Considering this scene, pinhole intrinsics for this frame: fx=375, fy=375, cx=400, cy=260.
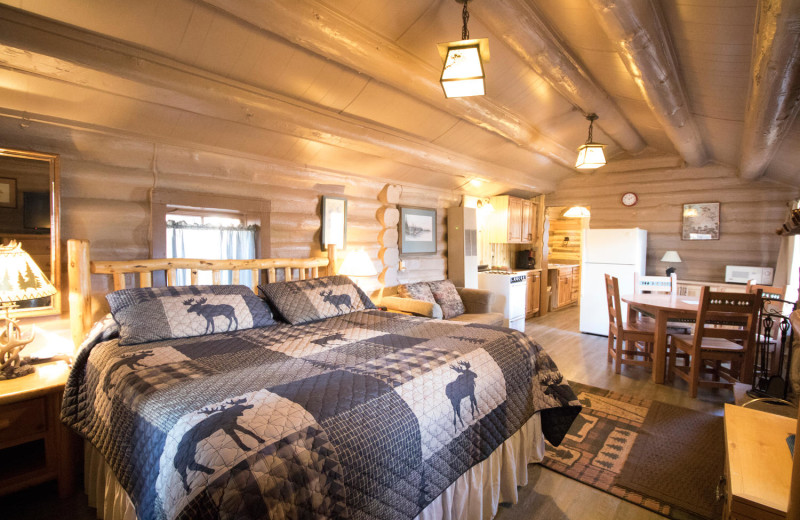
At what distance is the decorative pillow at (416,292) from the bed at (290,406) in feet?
4.53

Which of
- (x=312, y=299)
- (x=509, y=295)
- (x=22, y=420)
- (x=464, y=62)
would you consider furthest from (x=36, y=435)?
(x=509, y=295)

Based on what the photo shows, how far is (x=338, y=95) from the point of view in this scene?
2.72 meters

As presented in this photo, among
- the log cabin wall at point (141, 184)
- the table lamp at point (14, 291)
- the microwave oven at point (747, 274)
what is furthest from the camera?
the microwave oven at point (747, 274)

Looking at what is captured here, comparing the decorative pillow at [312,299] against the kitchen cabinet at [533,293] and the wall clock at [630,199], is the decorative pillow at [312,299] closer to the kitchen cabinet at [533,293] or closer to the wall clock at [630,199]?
the kitchen cabinet at [533,293]

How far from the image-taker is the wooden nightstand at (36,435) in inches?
70.6

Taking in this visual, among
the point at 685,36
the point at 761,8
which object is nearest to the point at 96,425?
the point at 761,8

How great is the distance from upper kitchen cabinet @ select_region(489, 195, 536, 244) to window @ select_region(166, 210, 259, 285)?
3.92 metres

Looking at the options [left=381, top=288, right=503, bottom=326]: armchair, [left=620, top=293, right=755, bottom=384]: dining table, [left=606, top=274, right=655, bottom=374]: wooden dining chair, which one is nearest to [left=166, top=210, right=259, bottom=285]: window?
[left=381, top=288, right=503, bottom=326]: armchair

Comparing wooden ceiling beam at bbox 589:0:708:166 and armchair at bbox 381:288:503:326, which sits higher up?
wooden ceiling beam at bbox 589:0:708:166

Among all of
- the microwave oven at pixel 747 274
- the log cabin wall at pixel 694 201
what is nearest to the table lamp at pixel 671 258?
the log cabin wall at pixel 694 201

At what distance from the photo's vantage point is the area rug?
76.4 inches

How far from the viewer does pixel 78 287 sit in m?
2.15

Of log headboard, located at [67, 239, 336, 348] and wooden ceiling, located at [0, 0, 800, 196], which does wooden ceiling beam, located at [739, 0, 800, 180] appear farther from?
log headboard, located at [67, 239, 336, 348]

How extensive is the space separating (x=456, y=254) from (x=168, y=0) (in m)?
3.93
